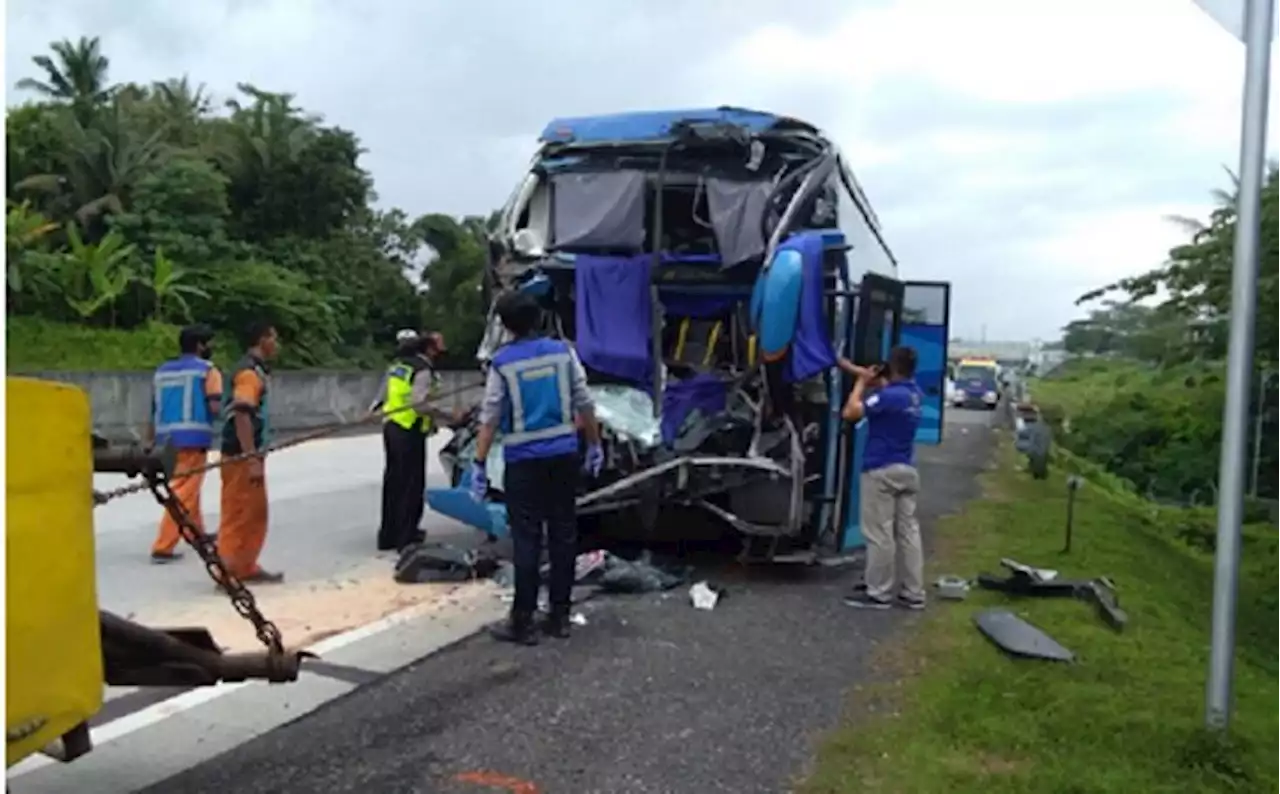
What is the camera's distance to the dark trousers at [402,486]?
9.85 metres

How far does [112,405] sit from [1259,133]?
715 inches

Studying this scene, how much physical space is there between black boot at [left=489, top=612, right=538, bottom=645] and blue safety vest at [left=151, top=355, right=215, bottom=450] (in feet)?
11.0

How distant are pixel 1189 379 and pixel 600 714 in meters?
16.8

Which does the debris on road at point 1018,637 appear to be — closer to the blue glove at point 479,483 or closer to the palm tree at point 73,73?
the blue glove at point 479,483

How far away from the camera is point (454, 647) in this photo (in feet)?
21.0

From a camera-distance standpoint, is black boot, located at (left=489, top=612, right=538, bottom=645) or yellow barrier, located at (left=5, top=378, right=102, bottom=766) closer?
yellow barrier, located at (left=5, top=378, right=102, bottom=766)

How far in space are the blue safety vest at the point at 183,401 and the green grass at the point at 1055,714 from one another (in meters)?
4.90

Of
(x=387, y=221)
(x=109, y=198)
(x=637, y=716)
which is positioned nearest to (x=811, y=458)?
(x=637, y=716)

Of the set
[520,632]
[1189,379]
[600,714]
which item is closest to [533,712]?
[600,714]

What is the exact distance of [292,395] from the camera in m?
23.9

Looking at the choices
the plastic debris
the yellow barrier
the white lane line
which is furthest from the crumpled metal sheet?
the yellow barrier

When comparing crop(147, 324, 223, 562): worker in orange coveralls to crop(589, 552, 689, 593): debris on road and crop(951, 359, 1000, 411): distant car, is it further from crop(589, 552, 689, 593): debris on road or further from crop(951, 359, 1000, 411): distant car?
crop(951, 359, 1000, 411): distant car

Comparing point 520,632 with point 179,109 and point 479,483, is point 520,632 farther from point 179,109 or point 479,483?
point 179,109

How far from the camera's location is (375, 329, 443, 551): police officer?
387 inches
